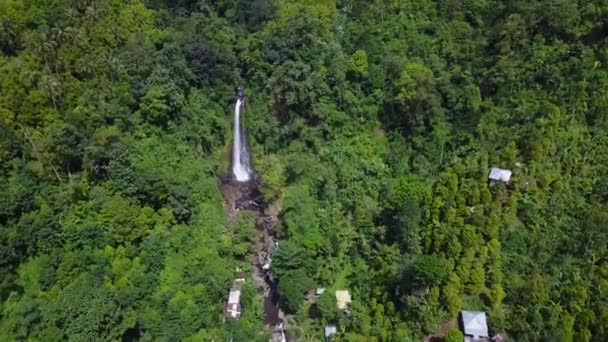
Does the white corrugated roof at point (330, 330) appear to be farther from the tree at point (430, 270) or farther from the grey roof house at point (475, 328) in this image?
the grey roof house at point (475, 328)

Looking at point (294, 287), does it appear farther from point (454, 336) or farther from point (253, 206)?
point (454, 336)

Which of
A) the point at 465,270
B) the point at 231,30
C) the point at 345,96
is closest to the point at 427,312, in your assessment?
the point at 465,270

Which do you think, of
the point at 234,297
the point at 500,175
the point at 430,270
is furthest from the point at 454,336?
the point at 234,297

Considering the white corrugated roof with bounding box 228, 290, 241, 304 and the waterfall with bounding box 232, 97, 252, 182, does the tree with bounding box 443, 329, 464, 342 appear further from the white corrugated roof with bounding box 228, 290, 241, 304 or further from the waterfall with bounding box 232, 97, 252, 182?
the waterfall with bounding box 232, 97, 252, 182

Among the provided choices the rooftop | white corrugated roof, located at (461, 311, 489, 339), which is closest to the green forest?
the rooftop

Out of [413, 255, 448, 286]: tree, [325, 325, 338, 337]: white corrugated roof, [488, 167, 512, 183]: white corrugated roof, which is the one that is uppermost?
[488, 167, 512, 183]: white corrugated roof
